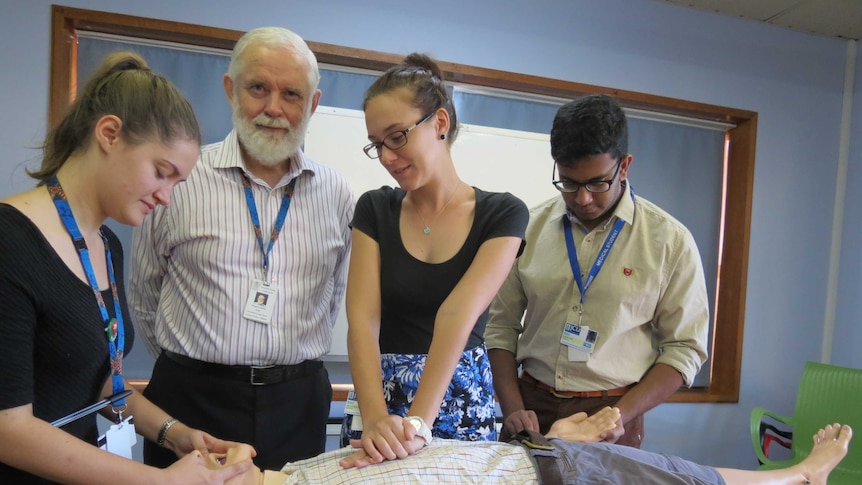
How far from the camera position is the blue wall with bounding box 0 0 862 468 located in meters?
3.19

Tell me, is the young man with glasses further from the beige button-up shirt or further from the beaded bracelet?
the beaded bracelet

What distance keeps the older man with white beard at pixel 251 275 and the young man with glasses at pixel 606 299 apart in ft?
2.17

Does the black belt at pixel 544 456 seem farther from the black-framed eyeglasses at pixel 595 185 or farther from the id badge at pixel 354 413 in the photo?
the black-framed eyeglasses at pixel 595 185

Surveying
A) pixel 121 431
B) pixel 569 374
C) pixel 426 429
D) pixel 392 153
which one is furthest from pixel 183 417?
pixel 569 374

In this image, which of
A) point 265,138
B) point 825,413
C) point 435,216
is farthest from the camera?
point 825,413

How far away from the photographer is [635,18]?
356cm

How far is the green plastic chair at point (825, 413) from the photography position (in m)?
3.14

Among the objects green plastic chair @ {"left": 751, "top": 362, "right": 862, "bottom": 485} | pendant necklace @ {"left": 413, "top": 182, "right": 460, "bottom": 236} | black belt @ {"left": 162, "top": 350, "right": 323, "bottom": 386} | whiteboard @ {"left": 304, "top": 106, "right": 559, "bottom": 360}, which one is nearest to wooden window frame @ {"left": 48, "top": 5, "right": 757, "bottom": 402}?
whiteboard @ {"left": 304, "top": 106, "right": 559, "bottom": 360}

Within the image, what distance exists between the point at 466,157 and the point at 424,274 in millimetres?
2122

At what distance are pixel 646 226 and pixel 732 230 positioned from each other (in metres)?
2.49

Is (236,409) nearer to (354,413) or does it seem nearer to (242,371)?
(242,371)

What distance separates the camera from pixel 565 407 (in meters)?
1.72

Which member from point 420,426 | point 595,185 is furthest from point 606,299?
point 420,426

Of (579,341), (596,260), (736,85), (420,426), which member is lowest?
(420,426)
